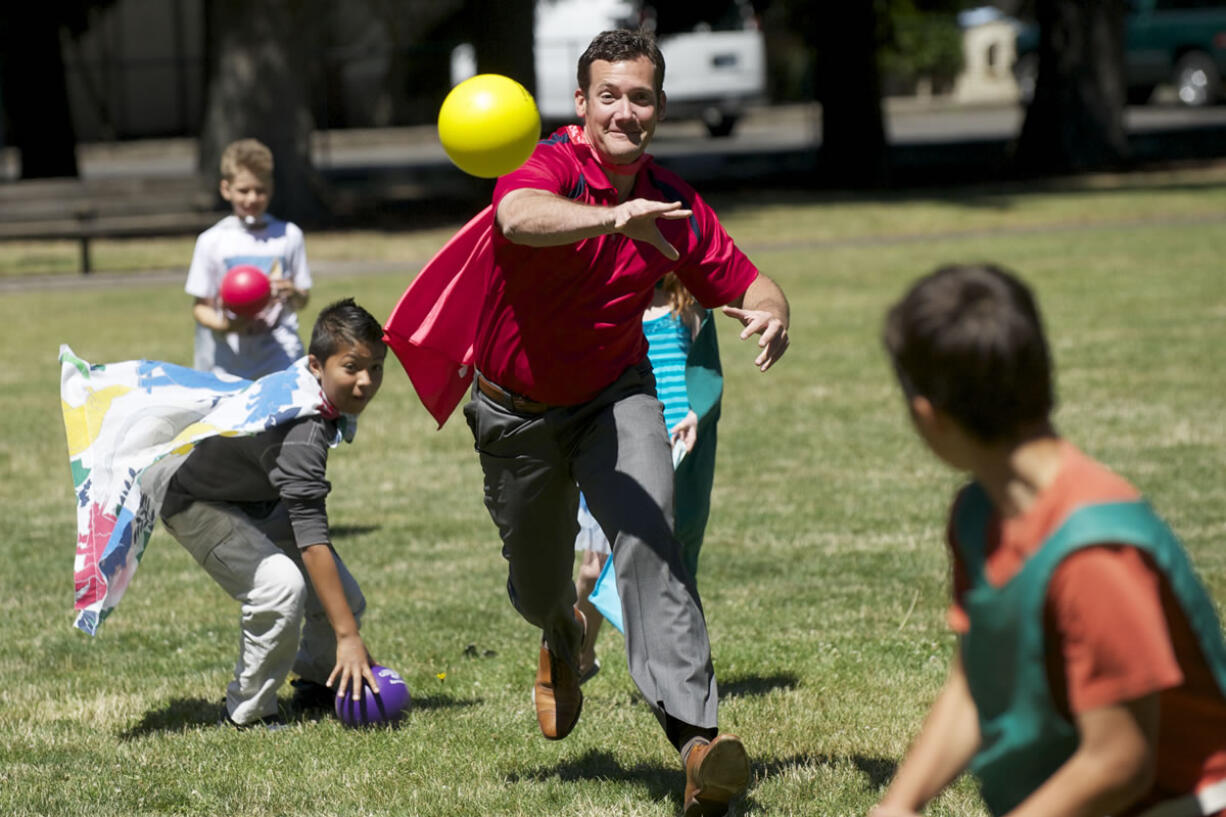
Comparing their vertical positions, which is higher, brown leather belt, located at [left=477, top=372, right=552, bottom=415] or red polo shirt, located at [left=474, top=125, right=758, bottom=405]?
red polo shirt, located at [left=474, top=125, right=758, bottom=405]

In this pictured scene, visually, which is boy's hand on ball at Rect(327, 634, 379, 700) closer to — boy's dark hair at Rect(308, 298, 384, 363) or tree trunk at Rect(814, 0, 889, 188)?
boy's dark hair at Rect(308, 298, 384, 363)

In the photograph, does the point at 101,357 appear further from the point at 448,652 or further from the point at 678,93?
the point at 678,93

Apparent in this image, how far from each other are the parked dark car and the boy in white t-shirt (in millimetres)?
31316

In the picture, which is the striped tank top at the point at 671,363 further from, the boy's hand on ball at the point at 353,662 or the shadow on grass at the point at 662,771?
the boy's hand on ball at the point at 353,662

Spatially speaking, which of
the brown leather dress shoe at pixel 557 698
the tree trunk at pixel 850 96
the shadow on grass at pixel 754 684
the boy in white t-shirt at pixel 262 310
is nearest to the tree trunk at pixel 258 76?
the tree trunk at pixel 850 96

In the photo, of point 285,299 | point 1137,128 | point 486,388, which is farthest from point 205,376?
point 1137,128

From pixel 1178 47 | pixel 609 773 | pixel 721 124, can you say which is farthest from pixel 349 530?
pixel 1178 47

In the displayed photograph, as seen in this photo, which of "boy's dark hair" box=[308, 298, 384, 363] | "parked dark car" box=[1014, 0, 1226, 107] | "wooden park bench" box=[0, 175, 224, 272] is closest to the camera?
"boy's dark hair" box=[308, 298, 384, 363]

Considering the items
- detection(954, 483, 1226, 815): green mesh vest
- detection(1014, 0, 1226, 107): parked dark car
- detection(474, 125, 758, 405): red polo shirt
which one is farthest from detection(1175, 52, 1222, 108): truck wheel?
detection(954, 483, 1226, 815): green mesh vest

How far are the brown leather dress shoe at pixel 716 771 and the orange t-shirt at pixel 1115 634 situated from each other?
166 cm

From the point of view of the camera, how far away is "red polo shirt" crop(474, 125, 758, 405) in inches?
181

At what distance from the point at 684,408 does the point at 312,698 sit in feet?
5.46

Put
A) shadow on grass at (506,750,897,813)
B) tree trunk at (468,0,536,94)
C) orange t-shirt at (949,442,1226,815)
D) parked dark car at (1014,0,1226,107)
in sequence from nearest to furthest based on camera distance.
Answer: orange t-shirt at (949,442,1226,815)
shadow on grass at (506,750,897,813)
tree trunk at (468,0,536,94)
parked dark car at (1014,0,1226,107)

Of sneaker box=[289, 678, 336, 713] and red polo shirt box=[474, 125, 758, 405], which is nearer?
red polo shirt box=[474, 125, 758, 405]
